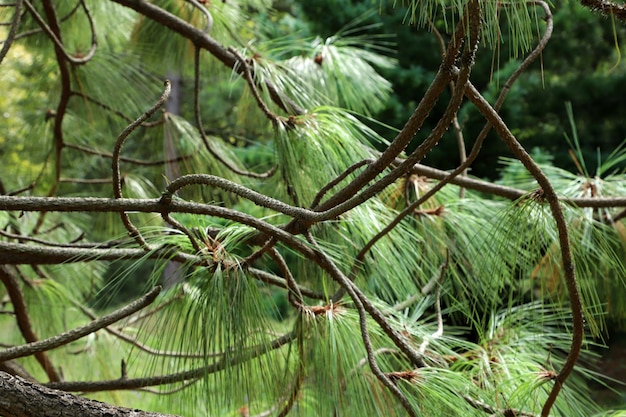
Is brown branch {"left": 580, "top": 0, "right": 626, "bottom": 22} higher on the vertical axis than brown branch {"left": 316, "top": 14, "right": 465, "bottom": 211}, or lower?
higher

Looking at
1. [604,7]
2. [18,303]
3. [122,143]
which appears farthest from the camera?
[18,303]

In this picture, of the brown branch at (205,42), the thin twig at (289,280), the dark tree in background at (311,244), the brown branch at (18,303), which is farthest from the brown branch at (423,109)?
the brown branch at (18,303)

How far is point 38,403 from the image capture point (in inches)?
21.3

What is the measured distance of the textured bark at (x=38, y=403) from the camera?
538 mm

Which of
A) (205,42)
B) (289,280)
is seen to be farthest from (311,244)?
(205,42)

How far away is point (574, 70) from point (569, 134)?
0.52 meters

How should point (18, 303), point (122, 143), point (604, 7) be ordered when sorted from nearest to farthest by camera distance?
point (604, 7) → point (122, 143) → point (18, 303)

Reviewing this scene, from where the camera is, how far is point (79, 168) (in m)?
4.42

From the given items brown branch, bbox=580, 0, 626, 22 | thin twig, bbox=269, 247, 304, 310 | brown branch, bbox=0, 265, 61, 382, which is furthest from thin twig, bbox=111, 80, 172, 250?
brown branch, bbox=0, 265, 61, 382

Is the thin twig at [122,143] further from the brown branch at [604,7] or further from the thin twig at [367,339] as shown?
the brown branch at [604,7]

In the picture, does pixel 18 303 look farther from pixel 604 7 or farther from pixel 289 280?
pixel 604 7

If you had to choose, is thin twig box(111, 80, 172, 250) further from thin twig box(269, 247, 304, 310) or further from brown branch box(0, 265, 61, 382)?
brown branch box(0, 265, 61, 382)

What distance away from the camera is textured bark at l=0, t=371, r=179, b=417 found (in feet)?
1.76

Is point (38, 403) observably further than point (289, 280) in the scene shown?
No
